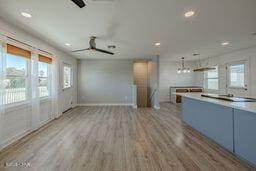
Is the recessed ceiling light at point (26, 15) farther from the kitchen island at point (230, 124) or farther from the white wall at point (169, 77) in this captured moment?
the white wall at point (169, 77)

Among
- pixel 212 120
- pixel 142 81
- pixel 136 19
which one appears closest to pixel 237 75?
pixel 212 120

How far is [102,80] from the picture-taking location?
8.40 m

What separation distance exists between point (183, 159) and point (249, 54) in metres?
5.47

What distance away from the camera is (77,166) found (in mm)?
2363

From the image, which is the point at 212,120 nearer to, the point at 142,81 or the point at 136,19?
the point at 136,19

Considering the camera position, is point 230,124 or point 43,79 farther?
point 43,79

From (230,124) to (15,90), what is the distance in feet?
15.0

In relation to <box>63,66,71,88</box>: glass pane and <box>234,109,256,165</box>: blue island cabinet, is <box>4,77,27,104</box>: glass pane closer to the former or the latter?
<box>63,66,71,88</box>: glass pane

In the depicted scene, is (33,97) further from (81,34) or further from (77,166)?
(77,166)

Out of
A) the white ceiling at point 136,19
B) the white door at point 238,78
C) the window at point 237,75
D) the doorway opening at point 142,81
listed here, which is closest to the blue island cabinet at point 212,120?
the white ceiling at point 136,19

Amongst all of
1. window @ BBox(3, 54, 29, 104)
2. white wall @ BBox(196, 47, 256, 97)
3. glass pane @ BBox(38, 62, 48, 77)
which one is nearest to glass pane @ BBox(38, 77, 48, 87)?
glass pane @ BBox(38, 62, 48, 77)

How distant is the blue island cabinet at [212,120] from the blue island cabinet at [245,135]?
0.14 meters

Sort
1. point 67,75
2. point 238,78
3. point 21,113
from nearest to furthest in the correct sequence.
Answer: point 21,113 → point 238,78 → point 67,75

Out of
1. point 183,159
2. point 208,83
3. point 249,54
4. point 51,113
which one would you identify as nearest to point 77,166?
point 183,159
